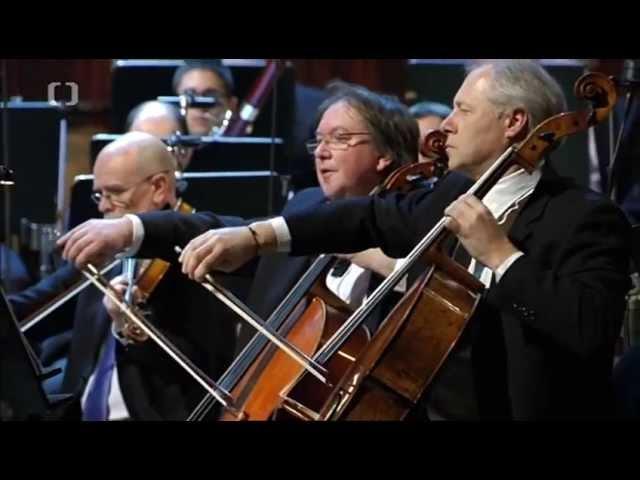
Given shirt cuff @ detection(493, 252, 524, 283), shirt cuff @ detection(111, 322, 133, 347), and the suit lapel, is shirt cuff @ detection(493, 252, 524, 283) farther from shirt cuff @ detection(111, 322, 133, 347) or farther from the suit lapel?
shirt cuff @ detection(111, 322, 133, 347)

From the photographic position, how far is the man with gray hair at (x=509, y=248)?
2471 millimetres

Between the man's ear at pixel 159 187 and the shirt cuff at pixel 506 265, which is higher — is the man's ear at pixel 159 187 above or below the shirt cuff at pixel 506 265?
below

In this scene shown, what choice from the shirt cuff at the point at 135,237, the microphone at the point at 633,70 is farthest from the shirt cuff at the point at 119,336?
the microphone at the point at 633,70

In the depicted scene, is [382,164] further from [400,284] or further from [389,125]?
[400,284]

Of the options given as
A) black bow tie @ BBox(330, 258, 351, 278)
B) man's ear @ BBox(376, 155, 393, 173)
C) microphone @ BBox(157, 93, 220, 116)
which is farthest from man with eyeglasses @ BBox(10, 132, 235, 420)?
microphone @ BBox(157, 93, 220, 116)

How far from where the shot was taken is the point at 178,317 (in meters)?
3.36

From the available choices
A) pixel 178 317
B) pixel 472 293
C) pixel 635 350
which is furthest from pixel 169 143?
pixel 635 350

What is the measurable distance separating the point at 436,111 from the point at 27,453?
2192 millimetres

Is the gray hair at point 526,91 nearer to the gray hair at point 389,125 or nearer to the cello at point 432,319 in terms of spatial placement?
the cello at point 432,319

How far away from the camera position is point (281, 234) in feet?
9.13

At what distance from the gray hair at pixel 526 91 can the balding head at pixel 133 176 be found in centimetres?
94

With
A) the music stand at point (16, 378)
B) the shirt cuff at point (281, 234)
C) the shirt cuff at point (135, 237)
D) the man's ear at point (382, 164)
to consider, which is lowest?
the music stand at point (16, 378)

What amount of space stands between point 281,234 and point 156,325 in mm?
648

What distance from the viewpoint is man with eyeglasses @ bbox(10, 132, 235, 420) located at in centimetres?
333
